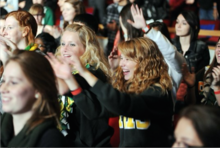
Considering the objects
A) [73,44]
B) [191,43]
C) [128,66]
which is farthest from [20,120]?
[191,43]

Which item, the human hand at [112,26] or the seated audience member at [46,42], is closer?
the seated audience member at [46,42]

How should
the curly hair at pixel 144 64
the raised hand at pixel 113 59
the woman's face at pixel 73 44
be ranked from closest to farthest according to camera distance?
the curly hair at pixel 144 64 < the woman's face at pixel 73 44 < the raised hand at pixel 113 59

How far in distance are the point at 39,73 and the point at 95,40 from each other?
55.8 inches

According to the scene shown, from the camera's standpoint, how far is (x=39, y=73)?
6.59 ft

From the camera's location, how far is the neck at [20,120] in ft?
6.65

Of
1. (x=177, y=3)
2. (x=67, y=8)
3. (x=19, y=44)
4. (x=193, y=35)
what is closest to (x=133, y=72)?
(x=19, y=44)

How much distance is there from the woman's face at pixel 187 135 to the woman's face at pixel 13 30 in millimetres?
2228

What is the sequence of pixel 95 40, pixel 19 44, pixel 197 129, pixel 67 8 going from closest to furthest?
1. pixel 197 129
2. pixel 95 40
3. pixel 19 44
4. pixel 67 8

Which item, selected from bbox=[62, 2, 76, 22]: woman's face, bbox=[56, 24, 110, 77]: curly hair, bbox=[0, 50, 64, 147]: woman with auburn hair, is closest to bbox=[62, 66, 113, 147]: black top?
bbox=[56, 24, 110, 77]: curly hair

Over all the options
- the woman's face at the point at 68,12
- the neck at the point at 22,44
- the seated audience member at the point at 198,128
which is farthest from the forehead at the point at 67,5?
the seated audience member at the point at 198,128

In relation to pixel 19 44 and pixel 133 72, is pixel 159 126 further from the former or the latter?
pixel 19 44

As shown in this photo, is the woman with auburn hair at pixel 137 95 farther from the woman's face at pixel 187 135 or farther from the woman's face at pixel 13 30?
the woman's face at pixel 13 30

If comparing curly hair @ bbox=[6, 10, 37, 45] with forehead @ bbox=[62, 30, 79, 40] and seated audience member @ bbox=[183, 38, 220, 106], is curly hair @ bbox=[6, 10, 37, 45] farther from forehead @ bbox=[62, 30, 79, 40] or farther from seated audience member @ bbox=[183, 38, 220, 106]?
seated audience member @ bbox=[183, 38, 220, 106]

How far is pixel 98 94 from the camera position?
2.17 metres
